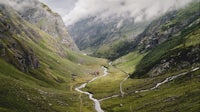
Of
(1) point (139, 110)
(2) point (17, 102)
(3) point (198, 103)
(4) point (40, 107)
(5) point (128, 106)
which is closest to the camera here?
(3) point (198, 103)

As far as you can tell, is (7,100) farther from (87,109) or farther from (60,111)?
(87,109)

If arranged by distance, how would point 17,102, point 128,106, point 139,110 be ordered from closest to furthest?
point 17,102, point 139,110, point 128,106

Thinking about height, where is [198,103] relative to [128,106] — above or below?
below

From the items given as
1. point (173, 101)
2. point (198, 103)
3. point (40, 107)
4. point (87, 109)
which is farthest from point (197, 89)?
point (40, 107)

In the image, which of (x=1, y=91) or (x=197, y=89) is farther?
(x=197, y=89)

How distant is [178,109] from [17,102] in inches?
2747

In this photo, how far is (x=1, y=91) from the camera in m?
159

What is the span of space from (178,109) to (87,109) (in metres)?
68.0

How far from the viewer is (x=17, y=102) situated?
504 feet

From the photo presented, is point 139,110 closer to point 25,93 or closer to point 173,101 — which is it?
point 173,101

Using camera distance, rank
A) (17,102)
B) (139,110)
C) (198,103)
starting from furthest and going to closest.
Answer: (139,110)
(17,102)
(198,103)

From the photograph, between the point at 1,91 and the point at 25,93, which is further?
the point at 25,93

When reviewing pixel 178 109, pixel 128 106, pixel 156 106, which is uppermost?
pixel 128 106

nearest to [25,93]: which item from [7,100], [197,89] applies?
[7,100]
